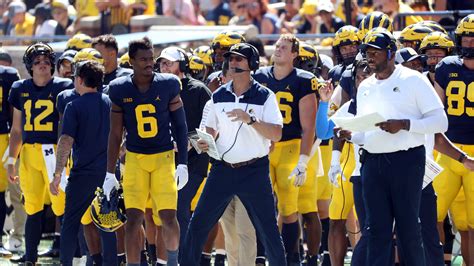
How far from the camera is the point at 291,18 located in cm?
1930

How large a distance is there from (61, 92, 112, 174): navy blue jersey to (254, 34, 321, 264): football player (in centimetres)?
145

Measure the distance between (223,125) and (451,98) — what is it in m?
2.03

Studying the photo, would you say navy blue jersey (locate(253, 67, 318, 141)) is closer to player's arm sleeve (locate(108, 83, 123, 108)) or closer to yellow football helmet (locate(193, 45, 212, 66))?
player's arm sleeve (locate(108, 83, 123, 108))

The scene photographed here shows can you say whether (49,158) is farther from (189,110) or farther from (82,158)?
(189,110)

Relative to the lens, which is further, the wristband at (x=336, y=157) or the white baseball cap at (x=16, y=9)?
the white baseball cap at (x=16, y=9)

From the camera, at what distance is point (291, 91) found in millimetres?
11695

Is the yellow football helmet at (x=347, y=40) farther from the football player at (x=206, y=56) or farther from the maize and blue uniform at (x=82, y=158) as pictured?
the maize and blue uniform at (x=82, y=158)

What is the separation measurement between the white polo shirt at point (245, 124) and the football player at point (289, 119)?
3.53 ft

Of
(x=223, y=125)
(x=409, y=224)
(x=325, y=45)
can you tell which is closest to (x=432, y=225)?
(x=409, y=224)

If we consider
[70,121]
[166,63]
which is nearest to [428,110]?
[70,121]

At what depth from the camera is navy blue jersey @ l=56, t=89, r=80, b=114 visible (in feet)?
38.3

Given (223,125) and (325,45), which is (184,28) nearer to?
(325,45)

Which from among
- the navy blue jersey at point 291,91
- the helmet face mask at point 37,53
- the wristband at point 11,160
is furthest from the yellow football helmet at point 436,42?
the wristband at point 11,160

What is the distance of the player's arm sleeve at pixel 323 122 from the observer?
11.2m
